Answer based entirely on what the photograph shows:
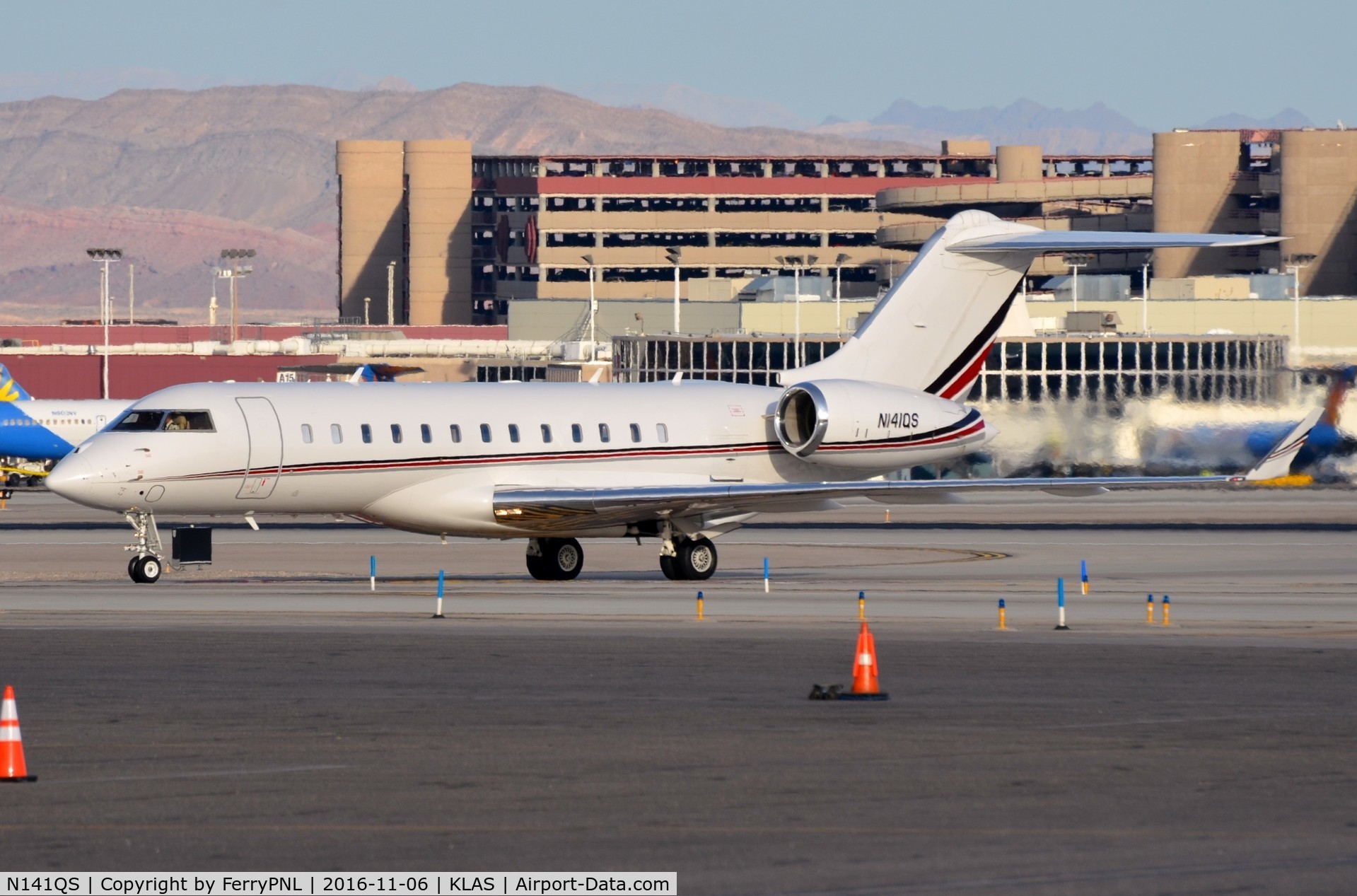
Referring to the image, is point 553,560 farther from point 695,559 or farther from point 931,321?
point 931,321

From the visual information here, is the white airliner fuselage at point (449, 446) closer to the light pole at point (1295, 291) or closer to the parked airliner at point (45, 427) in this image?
the light pole at point (1295, 291)

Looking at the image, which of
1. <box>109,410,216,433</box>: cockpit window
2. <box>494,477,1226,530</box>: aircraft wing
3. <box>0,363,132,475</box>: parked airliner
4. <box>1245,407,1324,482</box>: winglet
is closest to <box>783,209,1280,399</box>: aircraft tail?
<box>494,477,1226,530</box>: aircraft wing

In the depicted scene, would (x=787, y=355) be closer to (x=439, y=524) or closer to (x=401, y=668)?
(x=439, y=524)

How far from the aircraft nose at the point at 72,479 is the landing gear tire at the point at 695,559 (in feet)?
35.2

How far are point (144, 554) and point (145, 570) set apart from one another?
39 centimetres

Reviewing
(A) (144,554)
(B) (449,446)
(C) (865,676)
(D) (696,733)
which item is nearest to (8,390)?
(A) (144,554)

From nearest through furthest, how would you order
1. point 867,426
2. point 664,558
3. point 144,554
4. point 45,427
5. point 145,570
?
point 145,570 < point 144,554 < point 664,558 < point 867,426 < point 45,427

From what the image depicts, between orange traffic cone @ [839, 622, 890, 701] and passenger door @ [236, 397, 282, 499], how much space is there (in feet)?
54.9

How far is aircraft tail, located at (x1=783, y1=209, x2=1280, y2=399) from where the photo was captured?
39.8 m

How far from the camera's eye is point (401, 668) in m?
22.4

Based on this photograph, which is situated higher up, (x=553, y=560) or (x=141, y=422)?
(x=141, y=422)

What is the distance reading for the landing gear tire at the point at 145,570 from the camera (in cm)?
3412

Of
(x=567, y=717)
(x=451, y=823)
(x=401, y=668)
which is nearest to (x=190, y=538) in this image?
(x=401, y=668)

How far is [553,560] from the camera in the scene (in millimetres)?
37812
